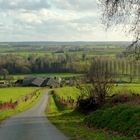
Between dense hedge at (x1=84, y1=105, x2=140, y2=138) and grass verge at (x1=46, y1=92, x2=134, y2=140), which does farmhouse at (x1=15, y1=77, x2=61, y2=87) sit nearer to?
grass verge at (x1=46, y1=92, x2=134, y2=140)

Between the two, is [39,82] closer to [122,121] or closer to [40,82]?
[40,82]

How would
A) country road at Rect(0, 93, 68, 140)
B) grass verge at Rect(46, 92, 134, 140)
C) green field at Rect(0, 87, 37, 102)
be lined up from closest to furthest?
1. grass verge at Rect(46, 92, 134, 140)
2. country road at Rect(0, 93, 68, 140)
3. green field at Rect(0, 87, 37, 102)

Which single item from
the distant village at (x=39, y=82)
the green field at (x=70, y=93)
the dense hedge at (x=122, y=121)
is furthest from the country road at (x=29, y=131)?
the distant village at (x=39, y=82)

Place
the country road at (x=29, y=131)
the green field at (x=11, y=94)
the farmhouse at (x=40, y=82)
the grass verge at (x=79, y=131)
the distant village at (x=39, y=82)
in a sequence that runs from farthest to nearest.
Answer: the farmhouse at (x=40, y=82), the distant village at (x=39, y=82), the green field at (x=11, y=94), the country road at (x=29, y=131), the grass verge at (x=79, y=131)

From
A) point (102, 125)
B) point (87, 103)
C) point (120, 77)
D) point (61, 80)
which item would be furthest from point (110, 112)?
point (61, 80)

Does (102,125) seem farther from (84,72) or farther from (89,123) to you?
(84,72)

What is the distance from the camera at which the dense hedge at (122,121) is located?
1974 cm

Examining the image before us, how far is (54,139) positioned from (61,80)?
15602 cm

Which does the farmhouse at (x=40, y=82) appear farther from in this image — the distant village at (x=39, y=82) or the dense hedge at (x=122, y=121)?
the dense hedge at (x=122, y=121)

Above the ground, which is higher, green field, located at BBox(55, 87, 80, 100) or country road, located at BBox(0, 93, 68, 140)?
country road, located at BBox(0, 93, 68, 140)

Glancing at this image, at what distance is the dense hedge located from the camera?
19.7 metres

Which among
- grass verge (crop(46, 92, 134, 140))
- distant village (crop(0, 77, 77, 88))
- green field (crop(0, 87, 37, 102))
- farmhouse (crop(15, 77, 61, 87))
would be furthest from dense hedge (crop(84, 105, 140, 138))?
farmhouse (crop(15, 77, 61, 87))

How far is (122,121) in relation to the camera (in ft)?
73.7

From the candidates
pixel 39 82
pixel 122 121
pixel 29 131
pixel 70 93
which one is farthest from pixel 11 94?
pixel 122 121
